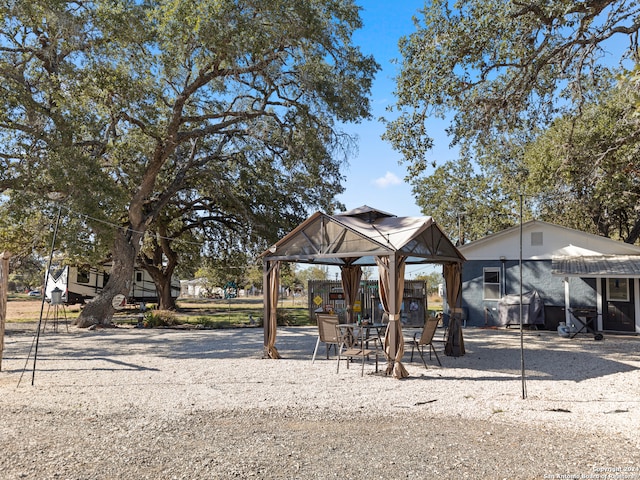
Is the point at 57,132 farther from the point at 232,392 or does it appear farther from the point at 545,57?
the point at 545,57

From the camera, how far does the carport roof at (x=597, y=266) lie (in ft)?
45.8

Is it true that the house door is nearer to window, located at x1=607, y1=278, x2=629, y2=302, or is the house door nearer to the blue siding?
window, located at x1=607, y1=278, x2=629, y2=302

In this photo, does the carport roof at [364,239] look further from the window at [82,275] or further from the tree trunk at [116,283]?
the window at [82,275]

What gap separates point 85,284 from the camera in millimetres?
26391

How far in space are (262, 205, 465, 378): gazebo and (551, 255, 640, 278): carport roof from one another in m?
5.65

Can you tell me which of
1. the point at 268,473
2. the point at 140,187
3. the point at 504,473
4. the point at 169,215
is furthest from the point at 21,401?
the point at 169,215

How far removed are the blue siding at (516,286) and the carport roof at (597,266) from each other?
2.13ft

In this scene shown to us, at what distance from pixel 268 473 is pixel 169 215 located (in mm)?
20263

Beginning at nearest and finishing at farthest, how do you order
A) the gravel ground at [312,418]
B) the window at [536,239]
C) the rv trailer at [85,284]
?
the gravel ground at [312,418] < the window at [536,239] < the rv trailer at [85,284]

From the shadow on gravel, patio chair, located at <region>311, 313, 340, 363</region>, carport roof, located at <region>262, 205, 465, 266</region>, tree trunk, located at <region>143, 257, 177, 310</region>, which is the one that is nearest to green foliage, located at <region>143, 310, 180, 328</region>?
the shadow on gravel

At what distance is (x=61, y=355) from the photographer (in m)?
10.6

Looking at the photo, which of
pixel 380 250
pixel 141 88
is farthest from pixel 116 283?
pixel 380 250

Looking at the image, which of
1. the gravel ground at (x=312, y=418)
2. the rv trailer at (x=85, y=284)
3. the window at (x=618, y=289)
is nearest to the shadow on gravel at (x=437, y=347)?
the gravel ground at (x=312, y=418)

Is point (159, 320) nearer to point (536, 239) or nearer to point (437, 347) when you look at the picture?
point (437, 347)
